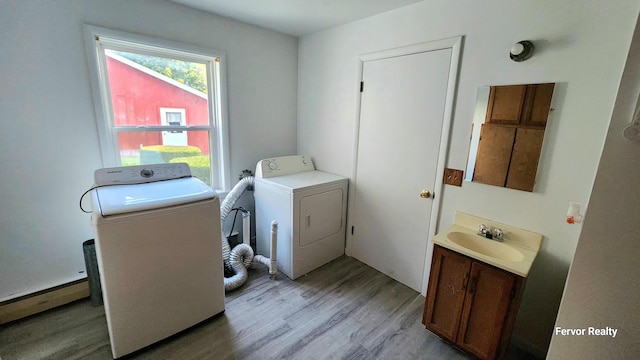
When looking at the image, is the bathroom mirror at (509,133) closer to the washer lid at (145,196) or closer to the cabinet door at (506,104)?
the cabinet door at (506,104)

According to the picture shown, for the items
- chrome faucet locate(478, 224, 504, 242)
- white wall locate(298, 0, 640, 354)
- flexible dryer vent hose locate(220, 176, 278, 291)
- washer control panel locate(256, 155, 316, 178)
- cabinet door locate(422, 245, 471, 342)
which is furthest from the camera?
washer control panel locate(256, 155, 316, 178)

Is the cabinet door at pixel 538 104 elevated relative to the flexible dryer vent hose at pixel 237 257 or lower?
elevated

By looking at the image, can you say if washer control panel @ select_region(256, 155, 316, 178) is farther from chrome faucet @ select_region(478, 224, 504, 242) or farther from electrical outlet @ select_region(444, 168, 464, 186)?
chrome faucet @ select_region(478, 224, 504, 242)

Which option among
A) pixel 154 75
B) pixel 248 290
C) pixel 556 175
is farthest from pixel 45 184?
pixel 556 175

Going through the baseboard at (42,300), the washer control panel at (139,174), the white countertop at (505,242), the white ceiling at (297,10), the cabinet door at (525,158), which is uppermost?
the white ceiling at (297,10)

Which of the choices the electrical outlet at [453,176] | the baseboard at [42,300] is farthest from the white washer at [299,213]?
the baseboard at [42,300]

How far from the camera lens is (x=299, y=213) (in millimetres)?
2391

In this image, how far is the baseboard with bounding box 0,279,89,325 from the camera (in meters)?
1.83

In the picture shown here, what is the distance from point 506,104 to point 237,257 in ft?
8.00

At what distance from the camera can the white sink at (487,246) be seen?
5.47ft

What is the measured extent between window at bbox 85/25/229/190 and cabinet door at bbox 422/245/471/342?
2.13m

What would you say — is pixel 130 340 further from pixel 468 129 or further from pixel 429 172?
pixel 468 129

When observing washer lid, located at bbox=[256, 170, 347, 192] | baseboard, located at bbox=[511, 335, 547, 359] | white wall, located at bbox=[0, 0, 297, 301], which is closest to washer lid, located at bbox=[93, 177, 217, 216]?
white wall, located at bbox=[0, 0, 297, 301]

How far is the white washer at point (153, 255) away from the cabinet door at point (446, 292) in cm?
150
